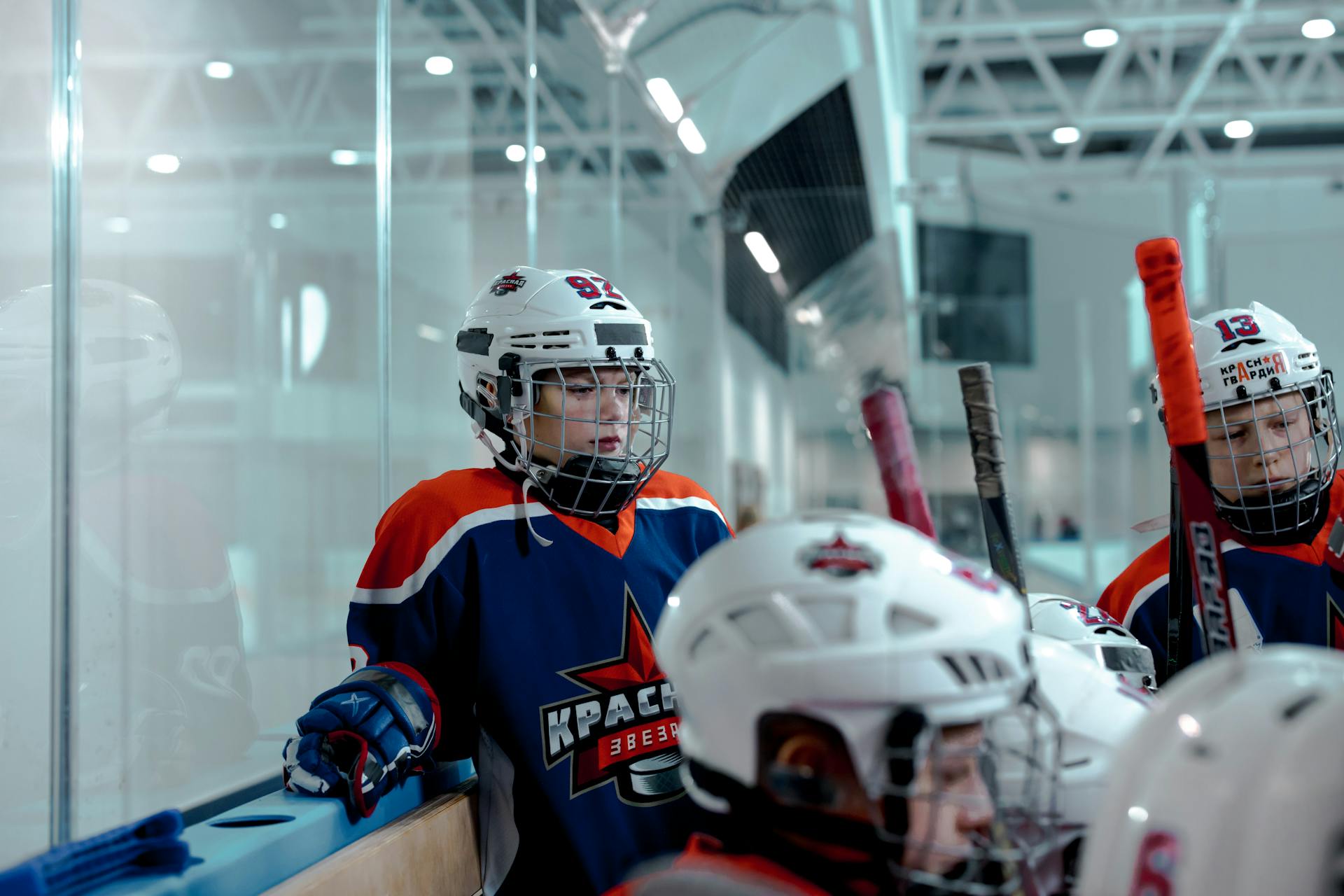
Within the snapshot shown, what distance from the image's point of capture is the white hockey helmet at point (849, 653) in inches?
34.7

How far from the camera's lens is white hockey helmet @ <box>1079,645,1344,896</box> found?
65cm

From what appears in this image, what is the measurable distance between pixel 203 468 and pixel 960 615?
1125 millimetres

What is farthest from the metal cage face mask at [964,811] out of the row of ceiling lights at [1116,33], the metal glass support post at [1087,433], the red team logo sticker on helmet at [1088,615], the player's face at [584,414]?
the row of ceiling lights at [1116,33]

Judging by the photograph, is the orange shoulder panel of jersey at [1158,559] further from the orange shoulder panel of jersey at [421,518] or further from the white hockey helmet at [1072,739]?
the orange shoulder panel of jersey at [421,518]

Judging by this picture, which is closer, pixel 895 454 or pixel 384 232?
pixel 895 454

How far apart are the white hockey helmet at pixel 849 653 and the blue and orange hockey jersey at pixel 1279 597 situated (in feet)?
3.47

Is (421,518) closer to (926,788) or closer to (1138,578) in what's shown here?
(926,788)

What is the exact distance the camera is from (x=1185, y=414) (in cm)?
107

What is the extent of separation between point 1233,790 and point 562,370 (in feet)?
4.01

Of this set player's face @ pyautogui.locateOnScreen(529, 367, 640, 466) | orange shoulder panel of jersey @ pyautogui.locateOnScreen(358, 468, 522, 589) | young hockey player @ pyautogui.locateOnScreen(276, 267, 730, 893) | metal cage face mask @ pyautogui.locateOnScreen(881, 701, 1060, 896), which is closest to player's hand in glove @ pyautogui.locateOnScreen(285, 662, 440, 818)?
young hockey player @ pyautogui.locateOnScreen(276, 267, 730, 893)

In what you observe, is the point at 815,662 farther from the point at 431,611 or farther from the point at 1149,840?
the point at 431,611

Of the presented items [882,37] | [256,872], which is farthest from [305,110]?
[882,37]

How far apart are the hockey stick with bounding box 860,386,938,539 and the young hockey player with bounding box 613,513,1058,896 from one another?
414mm

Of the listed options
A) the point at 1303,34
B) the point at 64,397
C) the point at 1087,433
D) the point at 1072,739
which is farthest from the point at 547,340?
the point at 1303,34
